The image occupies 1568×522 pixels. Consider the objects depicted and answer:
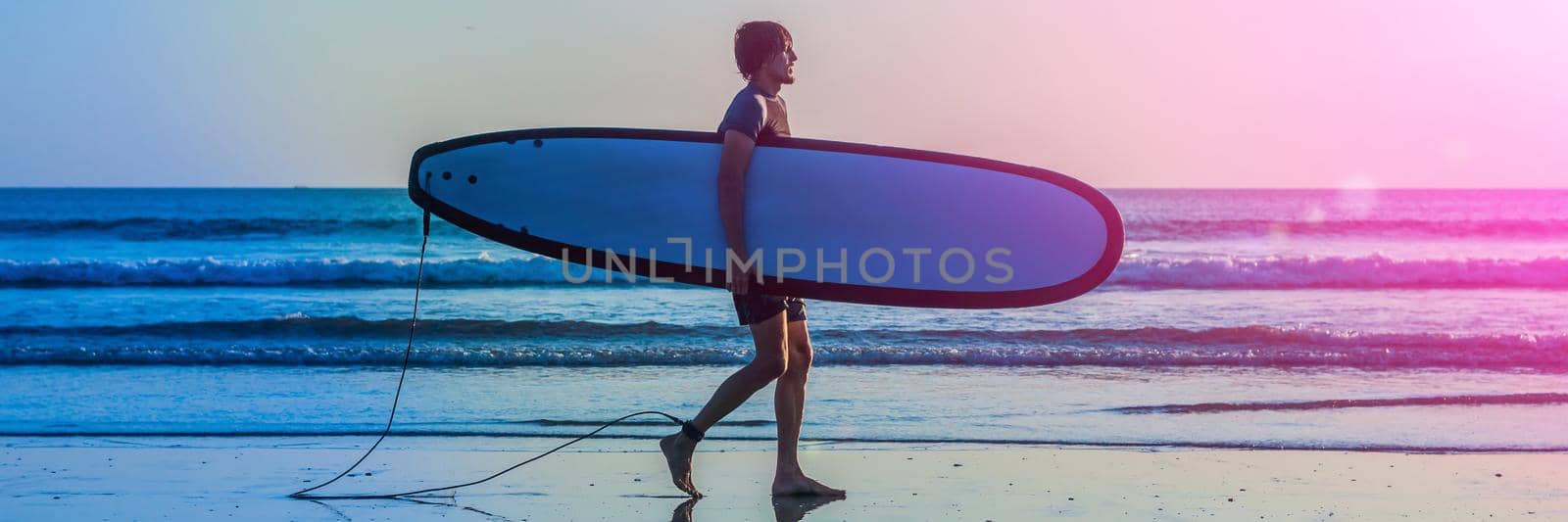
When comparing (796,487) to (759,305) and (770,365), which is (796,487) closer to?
(770,365)

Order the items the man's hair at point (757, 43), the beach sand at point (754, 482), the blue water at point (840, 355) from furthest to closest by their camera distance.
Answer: the blue water at point (840, 355) < the beach sand at point (754, 482) < the man's hair at point (757, 43)

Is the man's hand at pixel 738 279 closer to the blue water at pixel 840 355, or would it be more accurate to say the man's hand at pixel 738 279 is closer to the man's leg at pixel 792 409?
the man's leg at pixel 792 409

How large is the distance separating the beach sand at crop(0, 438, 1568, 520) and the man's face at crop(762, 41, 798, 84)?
1.04 meters

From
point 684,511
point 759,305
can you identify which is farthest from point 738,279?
point 684,511

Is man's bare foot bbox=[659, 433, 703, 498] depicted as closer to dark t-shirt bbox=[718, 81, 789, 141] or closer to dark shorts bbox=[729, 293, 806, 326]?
dark shorts bbox=[729, 293, 806, 326]

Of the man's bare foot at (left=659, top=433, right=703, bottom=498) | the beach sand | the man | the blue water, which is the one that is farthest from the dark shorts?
the blue water

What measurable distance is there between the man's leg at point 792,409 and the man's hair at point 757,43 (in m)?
0.64

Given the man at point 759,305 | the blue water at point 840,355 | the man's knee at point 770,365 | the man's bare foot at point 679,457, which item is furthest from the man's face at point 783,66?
the blue water at point 840,355

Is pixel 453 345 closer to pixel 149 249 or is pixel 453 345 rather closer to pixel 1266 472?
pixel 1266 472

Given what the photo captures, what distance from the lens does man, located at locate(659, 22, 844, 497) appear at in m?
3.11

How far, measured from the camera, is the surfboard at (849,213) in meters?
3.65

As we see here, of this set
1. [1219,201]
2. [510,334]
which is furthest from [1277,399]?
[1219,201]

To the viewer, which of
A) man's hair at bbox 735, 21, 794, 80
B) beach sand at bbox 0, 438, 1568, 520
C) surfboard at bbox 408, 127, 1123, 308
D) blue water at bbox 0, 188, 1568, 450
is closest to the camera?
man's hair at bbox 735, 21, 794, 80

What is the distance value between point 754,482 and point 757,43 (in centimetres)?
122
